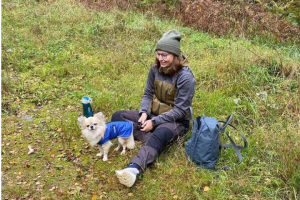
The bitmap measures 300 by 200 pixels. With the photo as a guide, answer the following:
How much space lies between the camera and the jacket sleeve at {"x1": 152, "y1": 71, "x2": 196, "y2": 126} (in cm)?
383

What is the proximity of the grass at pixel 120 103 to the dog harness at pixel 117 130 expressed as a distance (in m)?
0.35

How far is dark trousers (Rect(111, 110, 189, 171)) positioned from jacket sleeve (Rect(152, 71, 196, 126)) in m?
0.10

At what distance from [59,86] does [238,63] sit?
3.72 metres

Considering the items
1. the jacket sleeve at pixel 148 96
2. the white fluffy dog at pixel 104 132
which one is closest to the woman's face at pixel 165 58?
the jacket sleeve at pixel 148 96

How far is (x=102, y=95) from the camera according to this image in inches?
207

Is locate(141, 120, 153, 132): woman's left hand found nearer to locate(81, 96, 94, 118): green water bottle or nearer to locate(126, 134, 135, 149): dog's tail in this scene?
locate(126, 134, 135, 149): dog's tail

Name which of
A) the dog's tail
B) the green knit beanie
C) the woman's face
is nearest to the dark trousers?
the dog's tail

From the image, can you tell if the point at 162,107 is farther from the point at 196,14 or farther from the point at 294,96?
the point at 196,14

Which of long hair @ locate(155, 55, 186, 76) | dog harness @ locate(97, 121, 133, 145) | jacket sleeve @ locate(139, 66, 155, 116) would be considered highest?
long hair @ locate(155, 55, 186, 76)

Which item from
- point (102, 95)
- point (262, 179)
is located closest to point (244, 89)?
point (262, 179)

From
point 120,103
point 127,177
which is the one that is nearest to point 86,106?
point 120,103

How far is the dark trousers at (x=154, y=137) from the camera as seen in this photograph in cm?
359

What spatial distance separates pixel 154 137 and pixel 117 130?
53cm

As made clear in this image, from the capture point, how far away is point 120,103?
512 centimetres
